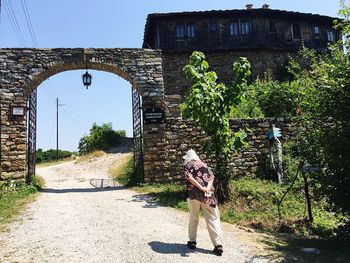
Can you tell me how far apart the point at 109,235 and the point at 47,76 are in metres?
7.33

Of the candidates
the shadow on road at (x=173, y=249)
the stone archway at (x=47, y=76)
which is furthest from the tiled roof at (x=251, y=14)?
the shadow on road at (x=173, y=249)

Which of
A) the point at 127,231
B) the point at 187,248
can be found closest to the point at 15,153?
the point at 127,231

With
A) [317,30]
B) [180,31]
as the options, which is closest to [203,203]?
[180,31]

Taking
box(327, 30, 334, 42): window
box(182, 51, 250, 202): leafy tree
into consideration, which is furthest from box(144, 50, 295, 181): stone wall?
box(327, 30, 334, 42): window

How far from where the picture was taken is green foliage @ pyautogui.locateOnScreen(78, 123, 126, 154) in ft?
86.5

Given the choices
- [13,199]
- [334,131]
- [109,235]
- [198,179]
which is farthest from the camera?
[13,199]

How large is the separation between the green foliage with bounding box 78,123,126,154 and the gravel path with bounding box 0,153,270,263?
16.6 m

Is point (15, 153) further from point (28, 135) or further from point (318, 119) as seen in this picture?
point (318, 119)

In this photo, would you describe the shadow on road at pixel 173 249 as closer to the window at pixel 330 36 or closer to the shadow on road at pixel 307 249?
the shadow on road at pixel 307 249

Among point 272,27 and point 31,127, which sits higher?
point 272,27

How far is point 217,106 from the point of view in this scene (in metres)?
8.99

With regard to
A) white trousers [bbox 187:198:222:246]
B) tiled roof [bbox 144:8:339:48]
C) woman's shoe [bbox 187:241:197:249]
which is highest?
tiled roof [bbox 144:8:339:48]

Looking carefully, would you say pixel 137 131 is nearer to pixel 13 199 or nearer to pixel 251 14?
pixel 13 199

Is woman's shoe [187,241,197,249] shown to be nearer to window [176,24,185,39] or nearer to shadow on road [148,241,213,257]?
shadow on road [148,241,213,257]
